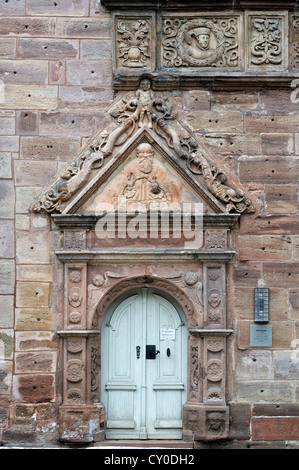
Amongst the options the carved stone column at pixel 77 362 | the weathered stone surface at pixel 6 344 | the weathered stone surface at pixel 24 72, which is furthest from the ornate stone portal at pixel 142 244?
the weathered stone surface at pixel 24 72

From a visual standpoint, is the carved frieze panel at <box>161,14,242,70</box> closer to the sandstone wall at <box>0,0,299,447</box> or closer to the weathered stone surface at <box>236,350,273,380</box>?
the sandstone wall at <box>0,0,299,447</box>

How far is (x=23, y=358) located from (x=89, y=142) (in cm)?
262

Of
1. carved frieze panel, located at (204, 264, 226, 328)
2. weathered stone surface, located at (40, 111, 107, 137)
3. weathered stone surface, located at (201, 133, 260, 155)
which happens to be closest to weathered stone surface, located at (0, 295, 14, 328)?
weathered stone surface, located at (40, 111, 107, 137)

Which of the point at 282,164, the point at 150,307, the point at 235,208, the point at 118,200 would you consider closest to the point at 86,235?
the point at 118,200

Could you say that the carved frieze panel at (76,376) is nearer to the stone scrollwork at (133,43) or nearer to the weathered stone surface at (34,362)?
the weathered stone surface at (34,362)

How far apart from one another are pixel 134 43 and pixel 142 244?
2384mm

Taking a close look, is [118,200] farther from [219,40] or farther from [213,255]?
[219,40]

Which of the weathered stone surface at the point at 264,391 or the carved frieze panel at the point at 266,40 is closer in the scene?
the weathered stone surface at the point at 264,391

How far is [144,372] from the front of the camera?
9.52 meters

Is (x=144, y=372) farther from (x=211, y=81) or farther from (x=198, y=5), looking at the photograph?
(x=198, y=5)

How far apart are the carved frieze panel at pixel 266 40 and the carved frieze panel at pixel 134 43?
1.16m

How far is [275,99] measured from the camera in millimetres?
9617

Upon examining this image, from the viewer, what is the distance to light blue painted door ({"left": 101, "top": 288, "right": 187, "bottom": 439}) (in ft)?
31.1

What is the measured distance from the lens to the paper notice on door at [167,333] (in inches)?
376
